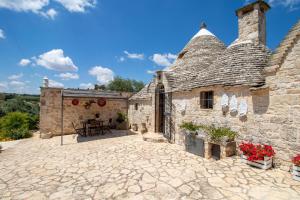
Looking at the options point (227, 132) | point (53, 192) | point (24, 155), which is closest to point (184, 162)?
point (227, 132)

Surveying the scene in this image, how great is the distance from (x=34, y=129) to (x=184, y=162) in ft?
53.9

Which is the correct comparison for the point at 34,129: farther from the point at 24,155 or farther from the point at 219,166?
the point at 219,166

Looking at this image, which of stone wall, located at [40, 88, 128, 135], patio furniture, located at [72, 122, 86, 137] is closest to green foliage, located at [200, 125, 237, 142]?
patio furniture, located at [72, 122, 86, 137]

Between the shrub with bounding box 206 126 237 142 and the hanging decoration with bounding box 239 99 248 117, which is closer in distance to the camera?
the hanging decoration with bounding box 239 99 248 117

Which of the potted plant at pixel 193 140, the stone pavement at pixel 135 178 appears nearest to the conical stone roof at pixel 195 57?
the potted plant at pixel 193 140

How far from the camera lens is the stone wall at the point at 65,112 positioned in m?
11.7

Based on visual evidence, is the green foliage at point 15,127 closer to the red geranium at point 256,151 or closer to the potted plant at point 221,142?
the potted plant at point 221,142

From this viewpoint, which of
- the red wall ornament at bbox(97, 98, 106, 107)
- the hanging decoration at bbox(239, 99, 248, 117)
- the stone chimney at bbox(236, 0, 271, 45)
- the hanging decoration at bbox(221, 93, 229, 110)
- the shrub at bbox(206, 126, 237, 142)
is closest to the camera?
the hanging decoration at bbox(239, 99, 248, 117)

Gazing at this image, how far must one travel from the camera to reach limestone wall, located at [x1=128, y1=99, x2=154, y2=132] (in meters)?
12.5

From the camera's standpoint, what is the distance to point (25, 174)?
5.61 metres

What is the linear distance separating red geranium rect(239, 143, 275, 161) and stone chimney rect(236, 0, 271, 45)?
18.2 ft

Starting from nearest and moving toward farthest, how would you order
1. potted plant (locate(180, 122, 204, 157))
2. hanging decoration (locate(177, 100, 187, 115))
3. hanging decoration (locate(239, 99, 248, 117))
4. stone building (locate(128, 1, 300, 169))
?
stone building (locate(128, 1, 300, 169))
hanging decoration (locate(239, 99, 248, 117))
potted plant (locate(180, 122, 204, 157))
hanging decoration (locate(177, 100, 187, 115))

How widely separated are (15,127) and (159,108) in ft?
39.1

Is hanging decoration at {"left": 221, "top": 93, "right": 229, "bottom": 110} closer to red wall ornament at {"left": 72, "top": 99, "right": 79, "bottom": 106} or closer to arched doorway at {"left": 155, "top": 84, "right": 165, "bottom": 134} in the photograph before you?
arched doorway at {"left": 155, "top": 84, "right": 165, "bottom": 134}
